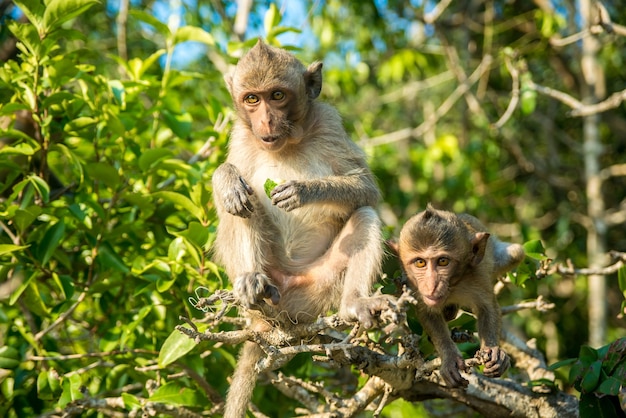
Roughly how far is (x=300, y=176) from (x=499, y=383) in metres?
1.94

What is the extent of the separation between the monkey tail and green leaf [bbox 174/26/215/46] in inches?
102

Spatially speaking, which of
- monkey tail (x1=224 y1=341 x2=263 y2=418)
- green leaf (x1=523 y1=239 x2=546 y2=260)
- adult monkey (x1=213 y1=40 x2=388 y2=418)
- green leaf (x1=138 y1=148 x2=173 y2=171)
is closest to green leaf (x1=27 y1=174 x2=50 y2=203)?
green leaf (x1=138 y1=148 x2=173 y2=171)

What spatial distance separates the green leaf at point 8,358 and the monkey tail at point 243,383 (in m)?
1.56

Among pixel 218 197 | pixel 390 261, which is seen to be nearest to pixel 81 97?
pixel 218 197

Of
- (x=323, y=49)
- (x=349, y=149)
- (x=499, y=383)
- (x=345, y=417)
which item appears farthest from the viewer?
(x=323, y=49)

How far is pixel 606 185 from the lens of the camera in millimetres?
13203

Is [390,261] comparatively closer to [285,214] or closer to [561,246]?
[285,214]

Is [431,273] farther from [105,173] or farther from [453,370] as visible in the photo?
[105,173]

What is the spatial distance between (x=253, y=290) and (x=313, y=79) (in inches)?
71.8

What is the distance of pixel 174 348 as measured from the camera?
477cm

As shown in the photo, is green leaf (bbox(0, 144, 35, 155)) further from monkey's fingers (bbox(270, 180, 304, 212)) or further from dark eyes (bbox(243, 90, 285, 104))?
monkey's fingers (bbox(270, 180, 304, 212))

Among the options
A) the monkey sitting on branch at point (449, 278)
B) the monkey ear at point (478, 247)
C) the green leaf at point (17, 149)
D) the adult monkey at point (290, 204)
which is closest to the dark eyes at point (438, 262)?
the monkey sitting on branch at point (449, 278)

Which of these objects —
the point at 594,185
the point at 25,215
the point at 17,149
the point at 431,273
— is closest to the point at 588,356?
the point at 431,273

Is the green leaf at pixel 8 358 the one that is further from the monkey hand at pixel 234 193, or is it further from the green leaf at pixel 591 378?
the green leaf at pixel 591 378
